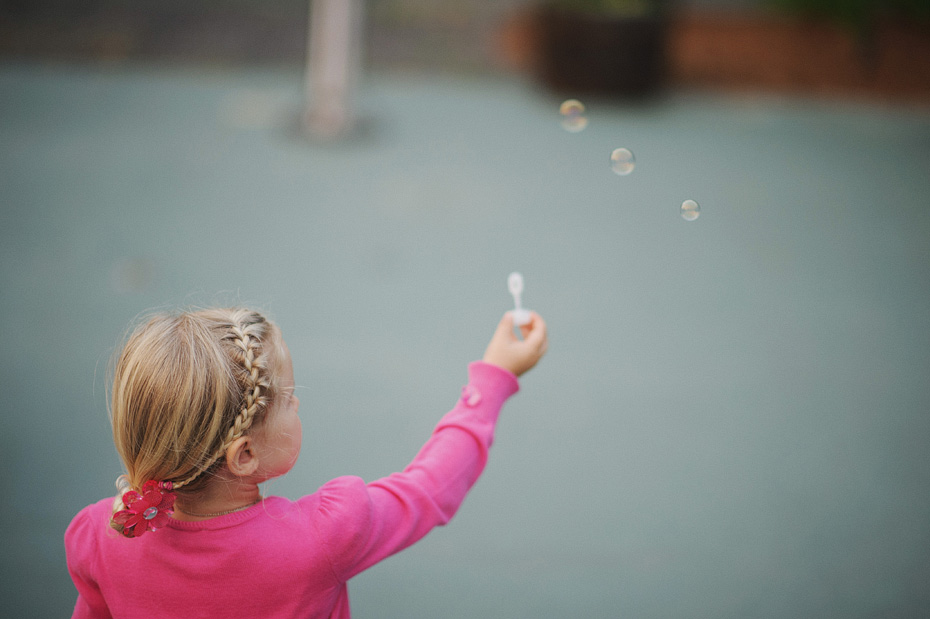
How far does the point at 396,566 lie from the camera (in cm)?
203

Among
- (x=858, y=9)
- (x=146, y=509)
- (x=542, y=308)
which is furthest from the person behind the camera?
(x=858, y=9)

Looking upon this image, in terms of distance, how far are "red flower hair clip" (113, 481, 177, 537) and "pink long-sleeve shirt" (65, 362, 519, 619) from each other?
0.13 feet

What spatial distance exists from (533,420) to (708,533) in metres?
0.65

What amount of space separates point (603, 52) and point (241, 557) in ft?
15.0

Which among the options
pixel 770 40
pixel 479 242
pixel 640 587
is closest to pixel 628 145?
pixel 479 242

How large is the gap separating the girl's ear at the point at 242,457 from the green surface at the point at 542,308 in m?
1.07

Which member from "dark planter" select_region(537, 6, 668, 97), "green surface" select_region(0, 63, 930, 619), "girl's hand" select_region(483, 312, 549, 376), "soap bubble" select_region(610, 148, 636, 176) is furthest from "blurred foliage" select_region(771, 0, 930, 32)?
"girl's hand" select_region(483, 312, 549, 376)

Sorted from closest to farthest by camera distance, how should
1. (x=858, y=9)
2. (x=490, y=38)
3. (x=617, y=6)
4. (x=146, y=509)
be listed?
(x=146, y=509)
(x=617, y=6)
(x=858, y=9)
(x=490, y=38)

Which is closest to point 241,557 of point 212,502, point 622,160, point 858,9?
Answer: point 212,502

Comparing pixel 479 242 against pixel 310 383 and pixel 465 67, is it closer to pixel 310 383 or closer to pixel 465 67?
pixel 310 383

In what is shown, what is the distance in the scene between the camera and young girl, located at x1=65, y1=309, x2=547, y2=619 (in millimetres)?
911

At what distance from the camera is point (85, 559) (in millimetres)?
982

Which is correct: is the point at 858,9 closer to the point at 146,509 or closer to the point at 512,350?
the point at 512,350

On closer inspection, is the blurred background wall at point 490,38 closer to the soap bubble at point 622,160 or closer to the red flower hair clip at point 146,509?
the soap bubble at point 622,160
